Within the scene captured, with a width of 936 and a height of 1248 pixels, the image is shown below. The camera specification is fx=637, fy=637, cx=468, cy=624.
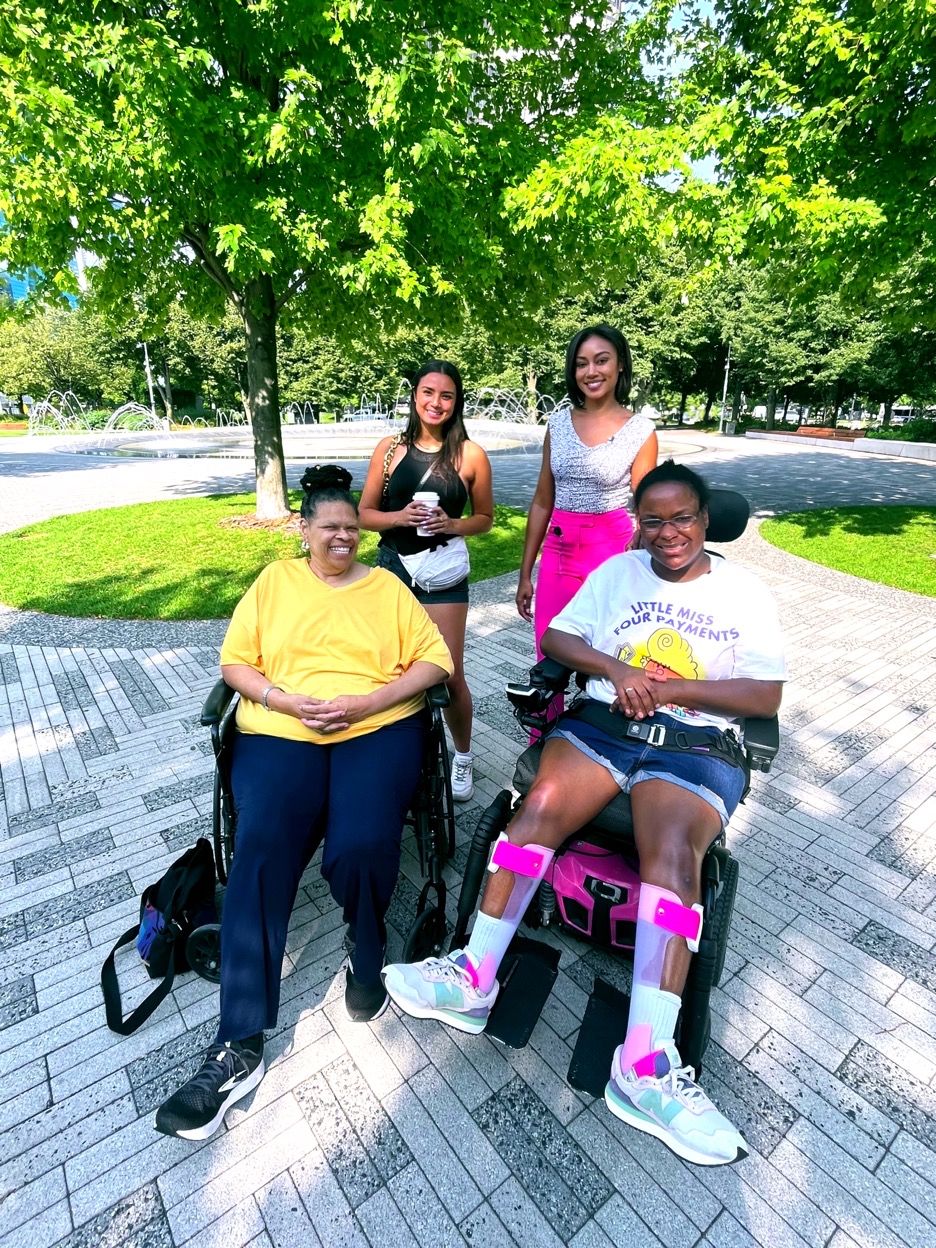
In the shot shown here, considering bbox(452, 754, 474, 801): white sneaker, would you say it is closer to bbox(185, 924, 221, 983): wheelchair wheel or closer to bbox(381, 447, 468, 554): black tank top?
bbox(381, 447, 468, 554): black tank top

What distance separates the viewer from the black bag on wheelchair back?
2.06 m

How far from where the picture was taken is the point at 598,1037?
6.19 feet

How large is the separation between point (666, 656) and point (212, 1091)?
1.90 m

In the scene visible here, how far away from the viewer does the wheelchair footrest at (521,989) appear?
6.16 ft

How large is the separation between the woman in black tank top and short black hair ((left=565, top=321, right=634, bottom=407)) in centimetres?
49

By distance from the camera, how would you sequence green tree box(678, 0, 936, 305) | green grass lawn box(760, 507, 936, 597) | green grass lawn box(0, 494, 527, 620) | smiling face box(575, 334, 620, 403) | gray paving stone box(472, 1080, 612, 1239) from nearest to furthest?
gray paving stone box(472, 1080, 612, 1239), smiling face box(575, 334, 620, 403), green tree box(678, 0, 936, 305), green grass lawn box(0, 494, 527, 620), green grass lawn box(760, 507, 936, 597)

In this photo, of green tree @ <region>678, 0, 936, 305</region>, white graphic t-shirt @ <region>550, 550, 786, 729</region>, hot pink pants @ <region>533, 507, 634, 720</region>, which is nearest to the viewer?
white graphic t-shirt @ <region>550, 550, 786, 729</region>

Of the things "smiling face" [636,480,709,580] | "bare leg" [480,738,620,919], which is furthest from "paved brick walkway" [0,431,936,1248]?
"smiling face" [636,480,709,580]

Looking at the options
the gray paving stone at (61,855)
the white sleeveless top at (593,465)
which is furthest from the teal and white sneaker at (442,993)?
the white sleeveless top at (593,465)

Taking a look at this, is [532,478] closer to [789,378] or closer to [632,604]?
[632,604]

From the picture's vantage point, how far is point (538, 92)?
24.1 feet

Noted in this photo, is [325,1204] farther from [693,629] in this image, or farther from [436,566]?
[436,566]

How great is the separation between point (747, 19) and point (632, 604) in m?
8.76

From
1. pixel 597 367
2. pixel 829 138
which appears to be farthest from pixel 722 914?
pixel 829 138
